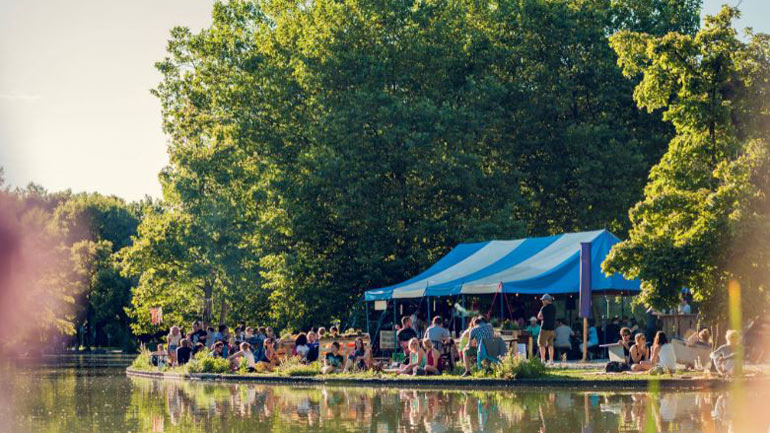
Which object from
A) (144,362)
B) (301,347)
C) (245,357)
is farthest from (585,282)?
(144,362)

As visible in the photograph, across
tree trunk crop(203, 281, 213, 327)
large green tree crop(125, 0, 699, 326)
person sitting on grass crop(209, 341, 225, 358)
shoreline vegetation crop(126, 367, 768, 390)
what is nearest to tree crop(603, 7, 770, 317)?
shoreline vegetation crop(126, 367, 768, 390)

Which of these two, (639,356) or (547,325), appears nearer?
(639,356)

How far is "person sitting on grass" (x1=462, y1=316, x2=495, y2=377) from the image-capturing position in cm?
2762

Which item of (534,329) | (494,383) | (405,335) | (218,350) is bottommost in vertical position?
(494,383)

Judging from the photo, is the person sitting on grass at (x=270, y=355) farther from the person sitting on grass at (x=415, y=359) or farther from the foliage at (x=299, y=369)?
the person sitting on grass at (x=415, y=359)

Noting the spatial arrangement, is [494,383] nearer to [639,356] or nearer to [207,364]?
[639,356]

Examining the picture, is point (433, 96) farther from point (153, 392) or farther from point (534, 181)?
point (153, 392)

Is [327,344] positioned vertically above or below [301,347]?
above

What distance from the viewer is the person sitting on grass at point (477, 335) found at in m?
27.6

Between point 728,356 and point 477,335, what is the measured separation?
227 inches

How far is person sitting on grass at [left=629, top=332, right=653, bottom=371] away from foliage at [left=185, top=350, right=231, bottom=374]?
13054mm

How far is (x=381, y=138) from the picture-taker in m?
49.4

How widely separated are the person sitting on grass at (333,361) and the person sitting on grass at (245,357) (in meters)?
3.57

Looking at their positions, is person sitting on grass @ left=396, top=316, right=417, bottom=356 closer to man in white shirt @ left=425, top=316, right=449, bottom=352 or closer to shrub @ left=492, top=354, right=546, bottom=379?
man in white shirt @ left=425, top=316, right=449, bottom=352
